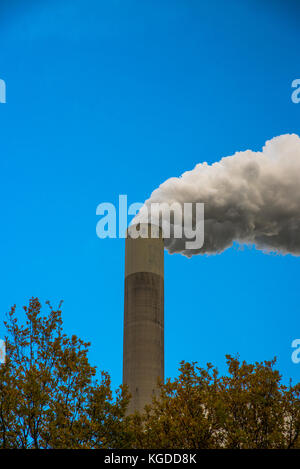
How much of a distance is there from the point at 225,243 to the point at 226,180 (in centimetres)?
495

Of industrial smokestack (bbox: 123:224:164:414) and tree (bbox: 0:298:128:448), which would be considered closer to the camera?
tree (bbox: 0:298:128:448)

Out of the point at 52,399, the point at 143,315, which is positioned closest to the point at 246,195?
the point at 143,315

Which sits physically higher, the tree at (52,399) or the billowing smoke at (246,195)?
the billowing smoke at (246,195)

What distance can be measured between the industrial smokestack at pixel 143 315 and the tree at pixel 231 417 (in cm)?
1654

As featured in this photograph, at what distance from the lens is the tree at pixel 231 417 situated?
61.7 ft

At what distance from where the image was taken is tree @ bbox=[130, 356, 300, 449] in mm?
18812

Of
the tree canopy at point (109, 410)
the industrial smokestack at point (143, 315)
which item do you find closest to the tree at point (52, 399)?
the tree canopy at point (109, 410)

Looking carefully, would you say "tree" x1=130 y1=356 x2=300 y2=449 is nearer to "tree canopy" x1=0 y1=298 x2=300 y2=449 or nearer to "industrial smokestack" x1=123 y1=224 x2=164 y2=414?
"tree canopy" x1=0 y1=298 x2=300 y2=449

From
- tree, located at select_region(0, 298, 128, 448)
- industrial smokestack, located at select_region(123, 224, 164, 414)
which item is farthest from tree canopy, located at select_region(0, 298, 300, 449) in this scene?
industrial smokestack, located at select_region(123, 224, 164, 414)

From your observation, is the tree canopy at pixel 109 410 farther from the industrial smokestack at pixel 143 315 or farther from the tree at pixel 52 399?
the industrial smokestack at pixel 143 315

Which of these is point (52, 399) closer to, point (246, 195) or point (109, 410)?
point (109, 410)

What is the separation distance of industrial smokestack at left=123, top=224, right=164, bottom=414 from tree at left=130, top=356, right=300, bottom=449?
16539 millimetres
